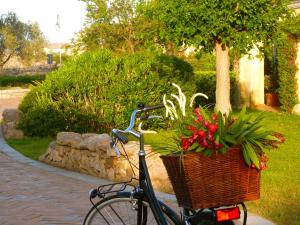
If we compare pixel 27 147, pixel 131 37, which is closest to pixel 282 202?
pixel 27 147

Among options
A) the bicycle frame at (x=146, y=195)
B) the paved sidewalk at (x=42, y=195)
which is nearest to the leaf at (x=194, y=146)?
the bicycle frame at (x=146, y=195)

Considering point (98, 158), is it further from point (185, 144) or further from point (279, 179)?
point (185, 144)

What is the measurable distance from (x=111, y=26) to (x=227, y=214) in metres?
26.7

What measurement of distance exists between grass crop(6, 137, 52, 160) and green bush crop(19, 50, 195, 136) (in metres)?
0.29

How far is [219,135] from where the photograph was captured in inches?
154

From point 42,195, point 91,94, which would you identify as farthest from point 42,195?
point 91,94

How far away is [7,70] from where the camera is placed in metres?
51.6

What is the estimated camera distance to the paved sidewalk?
253 inches

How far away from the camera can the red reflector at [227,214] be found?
381 centimetres

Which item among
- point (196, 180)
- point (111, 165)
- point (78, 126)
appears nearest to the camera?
point (196, 180)

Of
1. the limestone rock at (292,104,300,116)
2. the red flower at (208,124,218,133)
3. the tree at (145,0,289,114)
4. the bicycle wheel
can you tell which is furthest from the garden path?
the limestone rock at (292,104,300,116)

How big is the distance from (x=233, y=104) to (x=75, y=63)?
8.47 metres

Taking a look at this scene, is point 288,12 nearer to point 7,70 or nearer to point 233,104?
point 233,104

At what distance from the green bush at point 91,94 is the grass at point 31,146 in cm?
29
